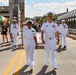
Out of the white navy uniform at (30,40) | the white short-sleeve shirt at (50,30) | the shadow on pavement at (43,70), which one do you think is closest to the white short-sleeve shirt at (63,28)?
the shadow on pavement at (43,70)

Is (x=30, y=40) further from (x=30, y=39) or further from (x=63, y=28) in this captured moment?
(x=63, y=28)

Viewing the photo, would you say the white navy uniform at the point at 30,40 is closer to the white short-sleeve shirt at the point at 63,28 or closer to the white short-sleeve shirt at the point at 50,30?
the white short-sleeve shirt at the point at 50,30

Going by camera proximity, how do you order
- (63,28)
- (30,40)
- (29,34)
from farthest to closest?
(63,28) → (30,40) → (29,34)

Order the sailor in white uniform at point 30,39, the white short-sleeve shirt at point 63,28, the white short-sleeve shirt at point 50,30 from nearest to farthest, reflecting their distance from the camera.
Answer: the sailor in white uniform at point 30,39, the white short-sleeve shirt at point 50,30, the white short-sleeve shirt at point 63,28

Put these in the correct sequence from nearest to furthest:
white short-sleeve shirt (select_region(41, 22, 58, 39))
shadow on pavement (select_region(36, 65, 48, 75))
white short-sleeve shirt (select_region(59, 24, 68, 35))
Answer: shadow on pavement (select_region(36, 65, 48, 75)) → white short-sleeve shirt (select_region(41, 22, 58, 39)) → white short-sleeve shirt (select_region(59, 24, 68, 35))

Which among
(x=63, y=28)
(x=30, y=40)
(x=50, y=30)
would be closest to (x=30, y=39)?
(x=30, y=40)

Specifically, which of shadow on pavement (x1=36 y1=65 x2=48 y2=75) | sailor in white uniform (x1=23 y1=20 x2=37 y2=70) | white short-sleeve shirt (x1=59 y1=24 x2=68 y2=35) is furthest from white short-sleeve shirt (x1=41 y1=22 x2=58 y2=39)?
white short-sleeve shirt (x1=59 y1=24 x2=68 y2=35)

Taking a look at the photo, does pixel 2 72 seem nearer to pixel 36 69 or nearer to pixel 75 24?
pixel 36 69

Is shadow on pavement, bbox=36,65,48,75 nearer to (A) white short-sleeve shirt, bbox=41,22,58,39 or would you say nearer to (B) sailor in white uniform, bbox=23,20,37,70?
(B) sailor in white uniform, bbox=23,20,37,70

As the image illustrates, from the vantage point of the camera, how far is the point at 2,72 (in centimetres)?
923

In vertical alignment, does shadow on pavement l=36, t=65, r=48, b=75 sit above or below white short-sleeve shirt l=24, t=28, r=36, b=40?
below

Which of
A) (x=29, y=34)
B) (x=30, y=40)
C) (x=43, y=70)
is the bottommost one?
(x=43, y=70)

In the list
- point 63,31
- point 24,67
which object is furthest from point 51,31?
point 63,31

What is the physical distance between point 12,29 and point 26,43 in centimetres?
815
